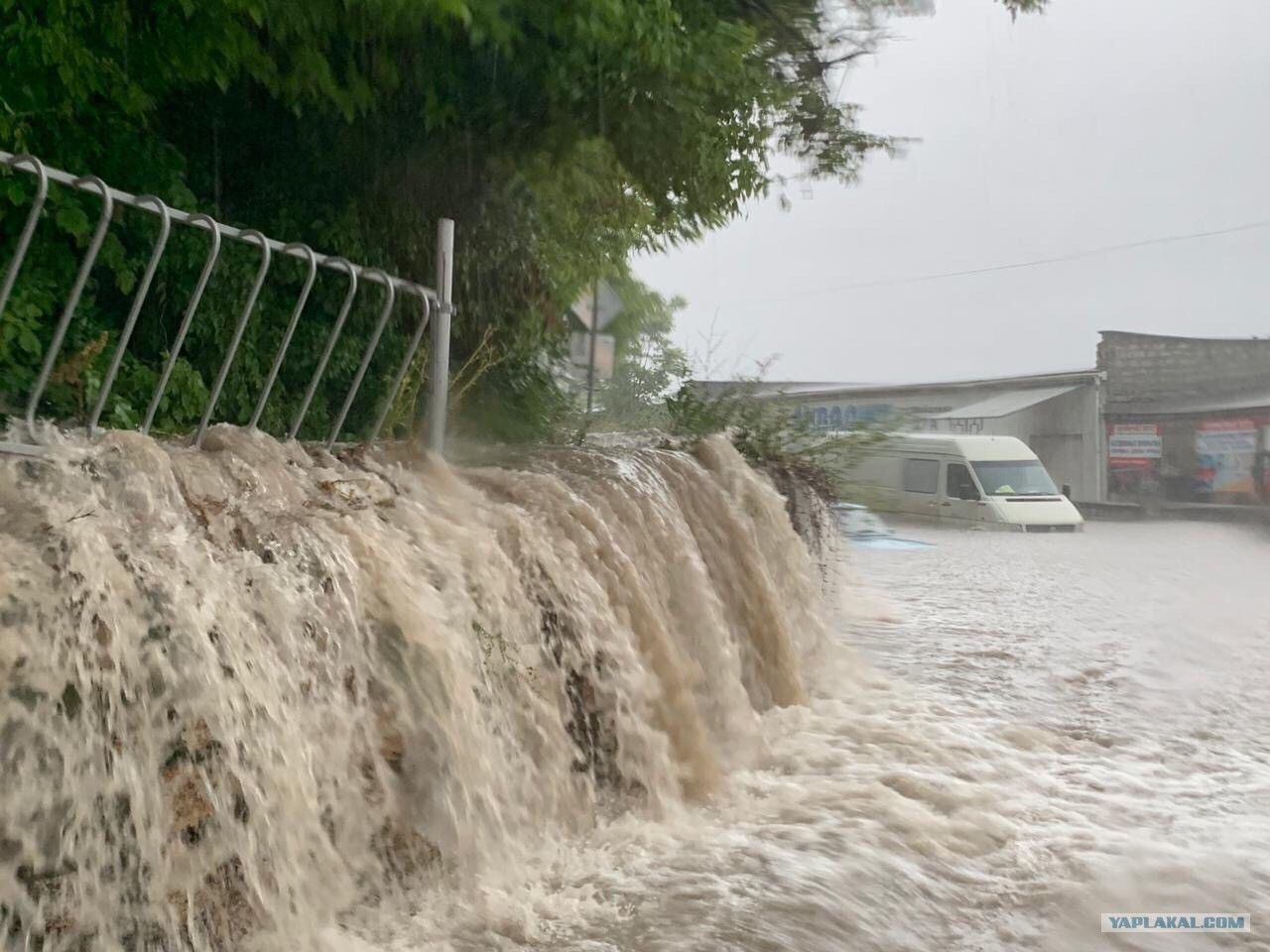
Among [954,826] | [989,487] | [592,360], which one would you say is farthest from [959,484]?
[954,826]

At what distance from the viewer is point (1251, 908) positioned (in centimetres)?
272

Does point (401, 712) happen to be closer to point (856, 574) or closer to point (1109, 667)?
point (1109, 667)

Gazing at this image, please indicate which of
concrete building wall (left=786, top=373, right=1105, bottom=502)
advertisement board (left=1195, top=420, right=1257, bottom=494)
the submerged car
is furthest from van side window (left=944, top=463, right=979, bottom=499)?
the submerged car

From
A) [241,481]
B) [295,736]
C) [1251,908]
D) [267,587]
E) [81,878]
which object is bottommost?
[1251,908]

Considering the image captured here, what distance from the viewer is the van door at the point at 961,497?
44.4ft

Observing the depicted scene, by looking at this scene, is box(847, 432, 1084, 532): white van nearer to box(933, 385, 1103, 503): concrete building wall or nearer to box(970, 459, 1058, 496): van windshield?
box(970, 459, 1058, 496): van windshield

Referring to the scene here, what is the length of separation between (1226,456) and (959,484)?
3054 mm

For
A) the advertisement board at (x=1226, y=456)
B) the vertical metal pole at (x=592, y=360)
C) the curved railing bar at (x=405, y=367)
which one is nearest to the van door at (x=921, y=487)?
the advertisement board at (x=1226, y=456)

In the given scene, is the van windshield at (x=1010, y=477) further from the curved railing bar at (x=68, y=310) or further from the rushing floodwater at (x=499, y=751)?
the curved railing bar at (x=68, y=310)

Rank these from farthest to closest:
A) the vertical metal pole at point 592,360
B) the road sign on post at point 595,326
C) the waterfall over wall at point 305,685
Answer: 1. the road sign on post at point 595,326
2. the vertical metal pole at point 592,360
3. the waterfall over wall at point 305,685

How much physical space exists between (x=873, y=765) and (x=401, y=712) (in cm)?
189

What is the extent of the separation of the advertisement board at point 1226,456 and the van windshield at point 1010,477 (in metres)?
1.91

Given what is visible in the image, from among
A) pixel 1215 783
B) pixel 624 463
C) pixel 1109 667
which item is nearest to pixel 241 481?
pixel 624 463

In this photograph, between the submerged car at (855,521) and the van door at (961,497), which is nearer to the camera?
the submerged car at (855,521)
